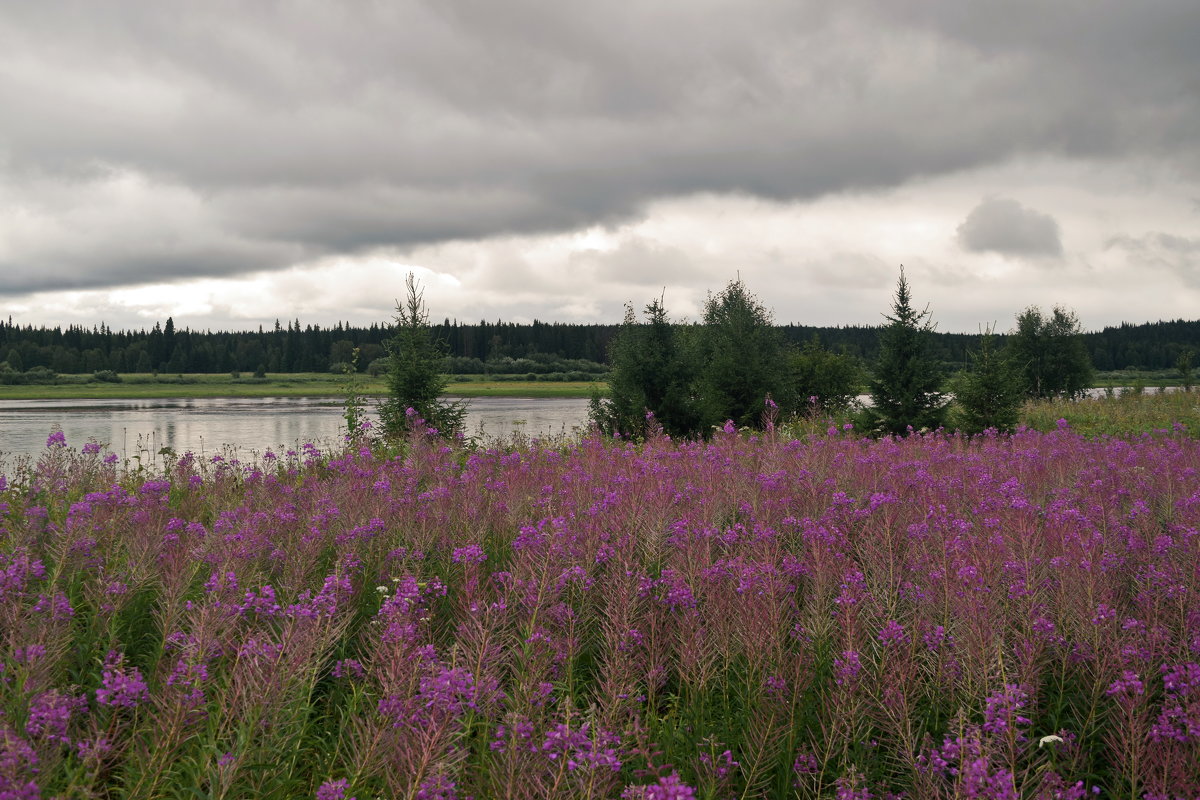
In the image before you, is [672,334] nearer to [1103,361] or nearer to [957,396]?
[957,396]

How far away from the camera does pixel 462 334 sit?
160875mm

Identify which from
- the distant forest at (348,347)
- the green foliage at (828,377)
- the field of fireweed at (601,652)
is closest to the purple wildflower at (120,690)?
the field of fireweed at (601,652)

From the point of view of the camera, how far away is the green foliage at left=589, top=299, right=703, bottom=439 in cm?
1984

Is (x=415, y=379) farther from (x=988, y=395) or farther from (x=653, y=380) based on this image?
(x=988, y=395)

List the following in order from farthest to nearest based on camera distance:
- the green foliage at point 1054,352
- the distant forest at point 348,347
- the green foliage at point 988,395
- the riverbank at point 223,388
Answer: the distant forest at point 348,347 < the riverbank at point 223,388 < the green foliage at point 1054,352 < the green foliage at point 988,395

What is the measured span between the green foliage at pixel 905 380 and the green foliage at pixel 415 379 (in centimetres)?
1212

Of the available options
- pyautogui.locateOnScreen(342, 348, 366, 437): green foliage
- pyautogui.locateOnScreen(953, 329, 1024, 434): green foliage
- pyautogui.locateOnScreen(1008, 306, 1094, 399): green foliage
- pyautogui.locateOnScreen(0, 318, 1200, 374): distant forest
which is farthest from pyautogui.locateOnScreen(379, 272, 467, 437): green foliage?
pyautogui.locateOnScreen(0, 318, 1200, 374): distant forest

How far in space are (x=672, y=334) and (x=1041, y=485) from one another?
13.3 meters

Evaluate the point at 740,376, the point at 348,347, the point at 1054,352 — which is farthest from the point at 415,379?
the point at 348,347

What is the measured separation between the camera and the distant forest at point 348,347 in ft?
422

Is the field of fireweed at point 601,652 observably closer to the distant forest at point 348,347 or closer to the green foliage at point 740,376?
the green foliage at point 740,376

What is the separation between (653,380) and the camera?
20047mm

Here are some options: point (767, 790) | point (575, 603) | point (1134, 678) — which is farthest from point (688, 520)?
point (1134, 678)

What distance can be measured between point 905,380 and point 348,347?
424ft
